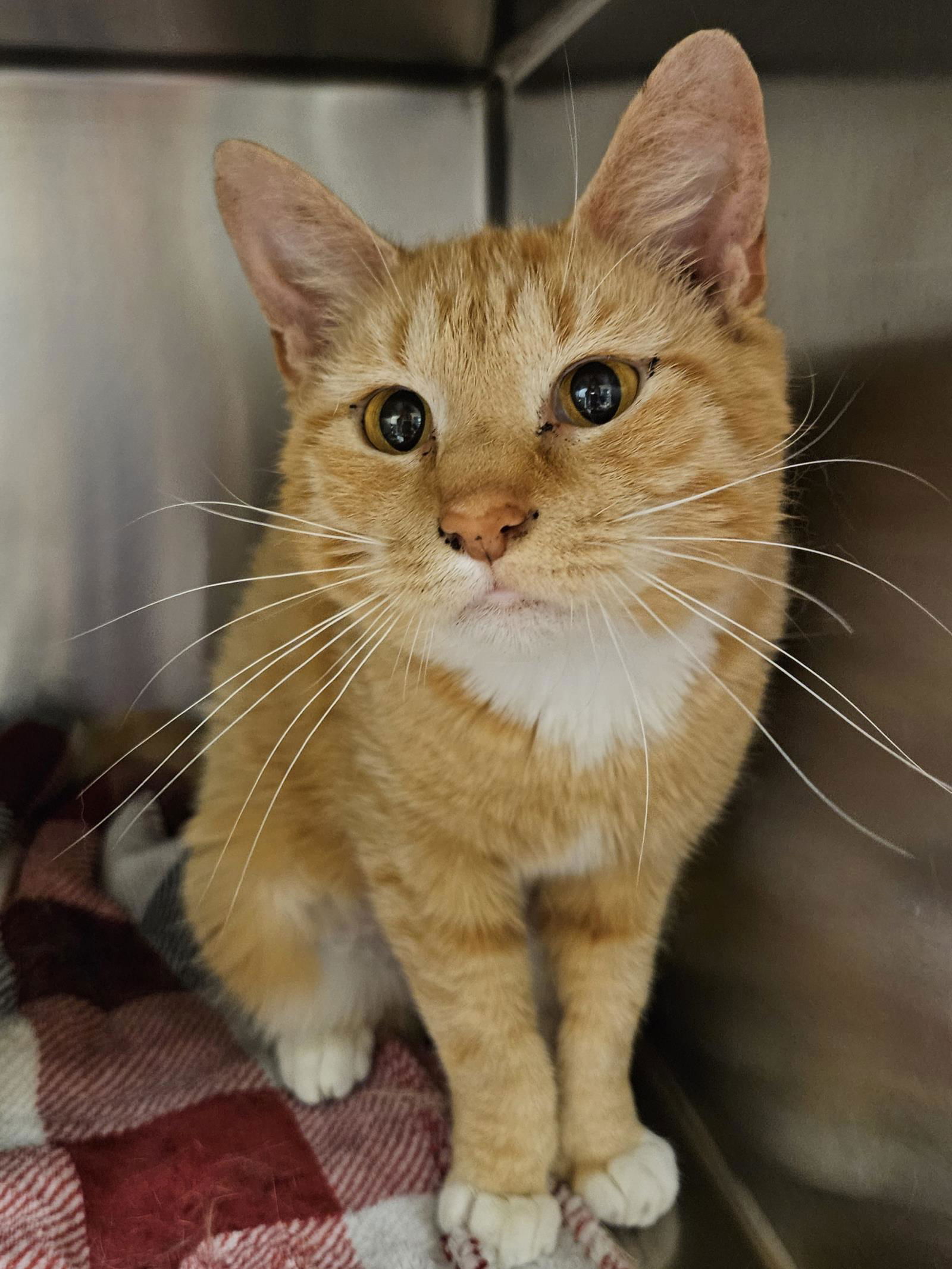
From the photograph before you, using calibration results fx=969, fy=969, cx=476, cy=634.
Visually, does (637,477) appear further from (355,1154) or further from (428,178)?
(428,178)

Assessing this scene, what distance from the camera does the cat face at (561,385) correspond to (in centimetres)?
76

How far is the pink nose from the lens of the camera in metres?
0.74

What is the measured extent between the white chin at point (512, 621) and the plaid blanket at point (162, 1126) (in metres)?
0.63

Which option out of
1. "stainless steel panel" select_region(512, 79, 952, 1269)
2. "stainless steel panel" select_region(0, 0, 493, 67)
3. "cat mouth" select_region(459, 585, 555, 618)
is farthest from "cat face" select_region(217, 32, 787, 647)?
"stainless steel panel" select_region(0, 0, 493, 67)

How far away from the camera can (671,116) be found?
78cm

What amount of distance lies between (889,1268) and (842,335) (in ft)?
2.79

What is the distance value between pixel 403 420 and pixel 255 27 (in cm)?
79

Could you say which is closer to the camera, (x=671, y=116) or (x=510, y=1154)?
(x=671, y=116)

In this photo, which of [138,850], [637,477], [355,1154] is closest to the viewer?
[637,477]

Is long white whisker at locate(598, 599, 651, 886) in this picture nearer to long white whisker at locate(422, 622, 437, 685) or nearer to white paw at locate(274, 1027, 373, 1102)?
long white whisker at locate(422, 622, 437, 685)

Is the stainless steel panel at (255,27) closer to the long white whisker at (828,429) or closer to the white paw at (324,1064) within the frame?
the long white whisker at (828,429)

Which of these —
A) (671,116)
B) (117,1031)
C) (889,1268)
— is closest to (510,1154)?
(889,1268)

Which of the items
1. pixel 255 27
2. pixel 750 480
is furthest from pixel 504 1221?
pixel 255 27

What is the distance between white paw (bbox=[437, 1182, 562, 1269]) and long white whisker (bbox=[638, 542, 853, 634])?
2.18 feet
